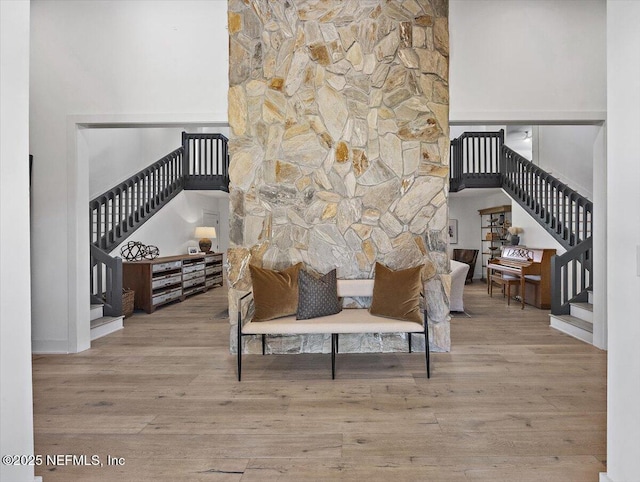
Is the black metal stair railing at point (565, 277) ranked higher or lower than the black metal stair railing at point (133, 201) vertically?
lower

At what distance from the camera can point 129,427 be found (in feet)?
7.93

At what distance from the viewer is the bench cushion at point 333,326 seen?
321 centimetres

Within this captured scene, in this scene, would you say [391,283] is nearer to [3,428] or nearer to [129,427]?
[129,427]

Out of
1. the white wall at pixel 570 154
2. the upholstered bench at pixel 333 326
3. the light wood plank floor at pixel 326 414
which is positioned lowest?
the light wood plank floor at pixel 326 414

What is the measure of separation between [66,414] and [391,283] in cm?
272

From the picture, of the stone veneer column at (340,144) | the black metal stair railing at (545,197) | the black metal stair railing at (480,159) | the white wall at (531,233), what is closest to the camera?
the stone veneer column at (340,144)

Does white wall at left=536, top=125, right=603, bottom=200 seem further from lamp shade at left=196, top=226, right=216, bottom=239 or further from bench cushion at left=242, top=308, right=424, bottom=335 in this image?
lamp shade at left=196, top=226, right=216, bottom=239

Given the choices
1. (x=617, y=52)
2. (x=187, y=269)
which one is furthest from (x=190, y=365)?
(x=187, y=269)

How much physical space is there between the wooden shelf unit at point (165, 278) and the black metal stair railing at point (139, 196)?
468 millimetres

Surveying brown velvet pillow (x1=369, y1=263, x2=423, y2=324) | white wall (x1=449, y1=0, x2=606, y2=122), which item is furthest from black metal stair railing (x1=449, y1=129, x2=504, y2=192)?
brown velvet pillow (x1=369, y1=263, x2=423, y2=324)

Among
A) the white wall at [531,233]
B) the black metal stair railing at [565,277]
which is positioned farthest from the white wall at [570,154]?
the black metal stair railing at [565,277]

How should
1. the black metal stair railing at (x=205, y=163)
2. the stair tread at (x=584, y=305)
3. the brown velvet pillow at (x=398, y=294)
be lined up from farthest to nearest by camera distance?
the black metal stair railing at (x=205, y=163) → the stair tread at (x=584, y=305) → the brown velvet pillow at (x=398, y=294)

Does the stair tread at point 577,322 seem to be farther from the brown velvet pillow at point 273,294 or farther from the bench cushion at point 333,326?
the brown velvet pillow at point 273,294

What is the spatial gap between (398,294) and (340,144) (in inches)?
65.3
